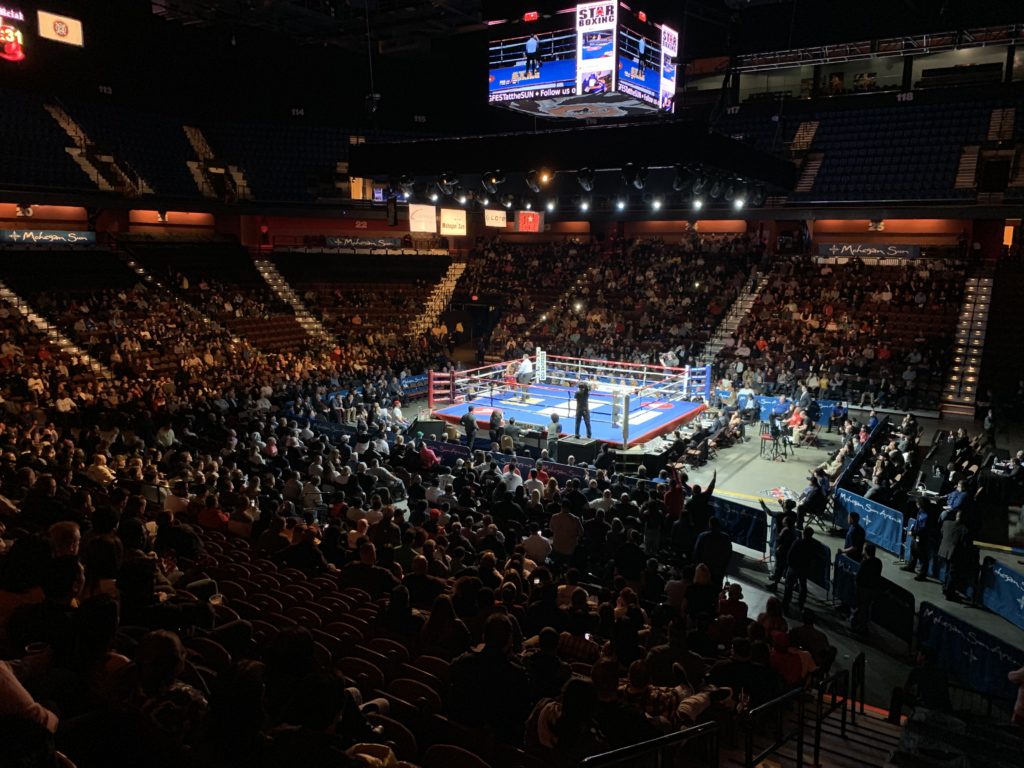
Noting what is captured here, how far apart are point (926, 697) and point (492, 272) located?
2831cm

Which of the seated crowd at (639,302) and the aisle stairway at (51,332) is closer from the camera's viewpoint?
the aisle stairway at (51,332)

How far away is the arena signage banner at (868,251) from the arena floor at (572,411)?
37.0 feet

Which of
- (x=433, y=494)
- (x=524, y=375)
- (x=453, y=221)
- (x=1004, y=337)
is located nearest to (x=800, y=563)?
(x=433, y=494)

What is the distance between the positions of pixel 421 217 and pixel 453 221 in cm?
302

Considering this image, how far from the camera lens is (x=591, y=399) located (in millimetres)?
20953

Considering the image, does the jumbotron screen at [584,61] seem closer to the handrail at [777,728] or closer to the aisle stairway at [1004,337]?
the handrail at [777,728]

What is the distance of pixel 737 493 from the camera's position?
14203 mm

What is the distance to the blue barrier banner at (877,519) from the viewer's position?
11352 mm

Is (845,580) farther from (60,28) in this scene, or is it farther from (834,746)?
(60,28)

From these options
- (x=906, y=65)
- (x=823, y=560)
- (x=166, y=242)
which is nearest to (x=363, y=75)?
(x=166, y=242)

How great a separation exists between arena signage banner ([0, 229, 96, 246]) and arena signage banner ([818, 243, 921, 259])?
26.8 m

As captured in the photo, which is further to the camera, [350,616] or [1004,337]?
[1004,337]

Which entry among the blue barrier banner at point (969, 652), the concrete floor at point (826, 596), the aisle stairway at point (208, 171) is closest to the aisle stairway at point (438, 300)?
the aisle stairway at point (208, 171)

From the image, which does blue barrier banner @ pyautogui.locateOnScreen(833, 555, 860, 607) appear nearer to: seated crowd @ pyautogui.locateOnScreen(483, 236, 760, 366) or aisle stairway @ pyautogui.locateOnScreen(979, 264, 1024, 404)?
aisle stairway @ pyautogui.locateOnScreen(979, 264, 1024, 404)
